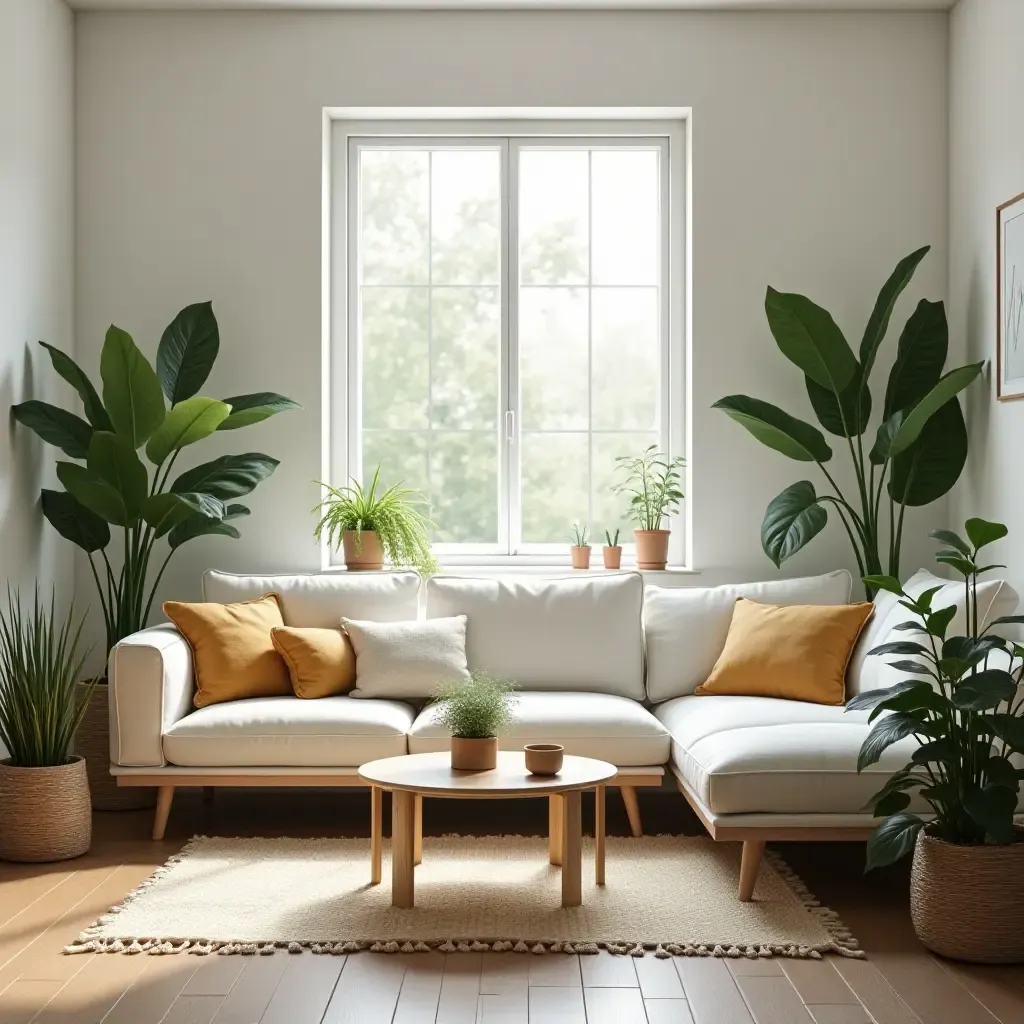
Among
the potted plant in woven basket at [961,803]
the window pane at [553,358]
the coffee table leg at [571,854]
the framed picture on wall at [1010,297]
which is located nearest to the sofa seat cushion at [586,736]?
the coffee table leg at [571,854]

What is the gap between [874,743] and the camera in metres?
3.21

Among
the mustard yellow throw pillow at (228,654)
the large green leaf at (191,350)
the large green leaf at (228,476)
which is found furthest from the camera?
the large green leaf at (191,350)

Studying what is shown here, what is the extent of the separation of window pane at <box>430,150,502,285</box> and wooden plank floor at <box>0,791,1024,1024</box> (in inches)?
117

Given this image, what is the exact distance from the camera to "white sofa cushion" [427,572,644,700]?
15.6 ft

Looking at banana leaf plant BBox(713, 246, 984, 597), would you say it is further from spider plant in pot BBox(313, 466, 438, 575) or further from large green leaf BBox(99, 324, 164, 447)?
large green leaf BBox(99, 324, 164, 447)

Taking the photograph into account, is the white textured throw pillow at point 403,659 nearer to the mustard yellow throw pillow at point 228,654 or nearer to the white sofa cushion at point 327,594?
the white sofa cushion at point 327,594

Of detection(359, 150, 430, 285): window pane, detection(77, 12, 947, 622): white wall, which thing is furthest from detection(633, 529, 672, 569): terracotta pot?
detection(359, 150, 430, 285): window pane

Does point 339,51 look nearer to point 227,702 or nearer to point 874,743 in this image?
point 227,702

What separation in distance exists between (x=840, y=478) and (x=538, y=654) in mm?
1448

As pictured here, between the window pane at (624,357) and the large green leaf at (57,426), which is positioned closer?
the large green leaf at (57,426)

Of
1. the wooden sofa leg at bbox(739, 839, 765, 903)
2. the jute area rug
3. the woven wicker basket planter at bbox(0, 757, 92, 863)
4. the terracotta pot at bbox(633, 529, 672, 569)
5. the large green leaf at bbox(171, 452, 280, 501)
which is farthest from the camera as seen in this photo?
the terracotta pot at bbox(633, 529, 672, 569)

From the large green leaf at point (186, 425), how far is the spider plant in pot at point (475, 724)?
5.22ft

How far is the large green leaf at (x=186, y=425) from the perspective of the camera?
4645 millimetres

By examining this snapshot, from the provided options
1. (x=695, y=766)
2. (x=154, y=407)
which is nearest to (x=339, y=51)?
(x=154, y=407)
